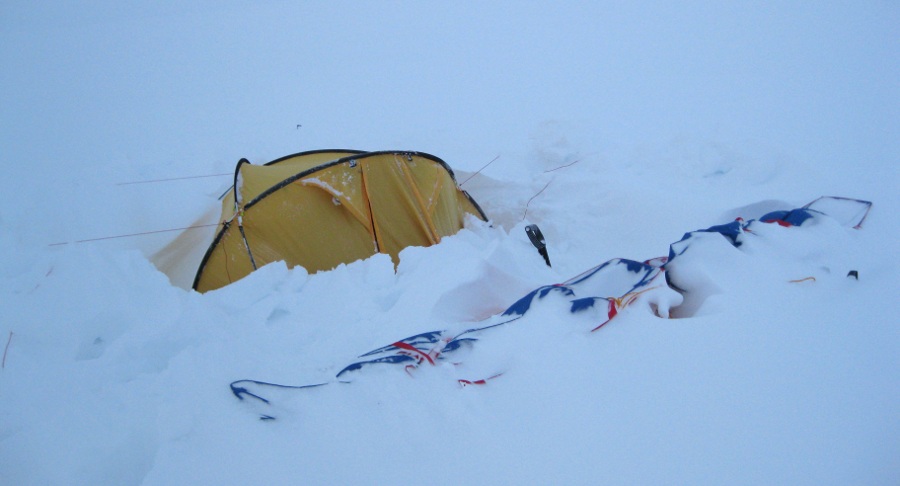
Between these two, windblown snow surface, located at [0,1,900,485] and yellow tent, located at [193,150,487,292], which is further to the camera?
yellow tent, located at [193,150,487,292]

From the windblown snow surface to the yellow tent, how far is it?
0.46m

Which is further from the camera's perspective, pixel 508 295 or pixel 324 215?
pixel 324 215

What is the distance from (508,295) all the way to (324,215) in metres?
1.40

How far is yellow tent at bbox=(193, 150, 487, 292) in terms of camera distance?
9.30 feet

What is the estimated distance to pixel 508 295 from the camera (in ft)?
6.73

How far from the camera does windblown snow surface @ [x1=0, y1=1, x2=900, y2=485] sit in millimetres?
1200

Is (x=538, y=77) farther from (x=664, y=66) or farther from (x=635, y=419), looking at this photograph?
(x=635, y=419)

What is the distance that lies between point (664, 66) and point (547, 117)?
1.79m

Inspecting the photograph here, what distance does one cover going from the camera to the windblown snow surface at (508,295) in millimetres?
1200

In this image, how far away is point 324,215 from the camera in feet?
9.61

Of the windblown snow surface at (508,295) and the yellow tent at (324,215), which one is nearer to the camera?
the windblown snow surface at (508,295)

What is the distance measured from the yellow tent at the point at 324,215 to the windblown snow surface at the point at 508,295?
46 cm

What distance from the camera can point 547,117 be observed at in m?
5.17

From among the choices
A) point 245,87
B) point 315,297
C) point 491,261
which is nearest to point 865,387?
point 491,261
